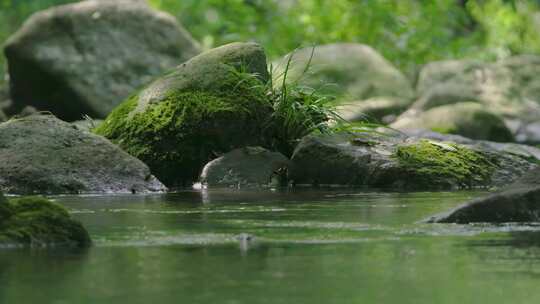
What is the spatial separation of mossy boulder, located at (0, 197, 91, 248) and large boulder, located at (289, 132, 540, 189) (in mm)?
6008

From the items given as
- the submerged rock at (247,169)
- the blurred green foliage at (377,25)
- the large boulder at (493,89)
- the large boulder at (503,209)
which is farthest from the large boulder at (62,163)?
the blurred green foliage at (377,25)

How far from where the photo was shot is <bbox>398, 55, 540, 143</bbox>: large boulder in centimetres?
2094

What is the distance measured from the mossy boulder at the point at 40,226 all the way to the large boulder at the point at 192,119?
5.96 metres

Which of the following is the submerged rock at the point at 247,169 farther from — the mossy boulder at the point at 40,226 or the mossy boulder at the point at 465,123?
the mossy boulder at the point at 465,123

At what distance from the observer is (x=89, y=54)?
65.8ft

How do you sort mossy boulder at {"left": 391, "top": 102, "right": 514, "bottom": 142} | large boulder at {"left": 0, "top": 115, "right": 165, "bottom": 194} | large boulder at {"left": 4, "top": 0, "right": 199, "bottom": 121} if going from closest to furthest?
large boulder at {"left": 0, "top": 115, "right": 165, "bottom": 194} → mossy boulder at {"left": 391, "top": 102, "right": 514, "bottom": 142} → large boulder at {"left": 4, "top": 0, "right": 199, "bottom": 121}

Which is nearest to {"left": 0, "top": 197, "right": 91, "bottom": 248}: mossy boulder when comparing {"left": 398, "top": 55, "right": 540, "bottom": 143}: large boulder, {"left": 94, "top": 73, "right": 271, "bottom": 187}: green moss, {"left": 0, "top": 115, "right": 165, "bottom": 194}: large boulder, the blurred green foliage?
{"left": 0, "top": 115, "right": 165, "bottom": 194}: large boulder

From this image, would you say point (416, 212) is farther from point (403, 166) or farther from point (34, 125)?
point (34, 125)

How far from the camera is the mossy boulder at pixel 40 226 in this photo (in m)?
6.25

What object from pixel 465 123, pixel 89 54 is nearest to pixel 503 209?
pixel 465 123

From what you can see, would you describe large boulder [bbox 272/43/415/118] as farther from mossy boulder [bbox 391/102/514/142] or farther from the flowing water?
the flowing water

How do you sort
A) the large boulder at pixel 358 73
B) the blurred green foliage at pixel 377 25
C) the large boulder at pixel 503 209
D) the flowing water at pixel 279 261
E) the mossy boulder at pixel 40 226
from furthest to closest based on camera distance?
the blurred green foliage at pixel 377 25, the large boulder at pixel 358 73, the large boulder at pixel 503 209, the mossy boulder at pixel 40 226, the flowing water at pixel 279 261

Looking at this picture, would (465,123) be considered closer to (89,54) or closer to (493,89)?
(493,89)

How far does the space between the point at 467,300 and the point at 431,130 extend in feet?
46.8
